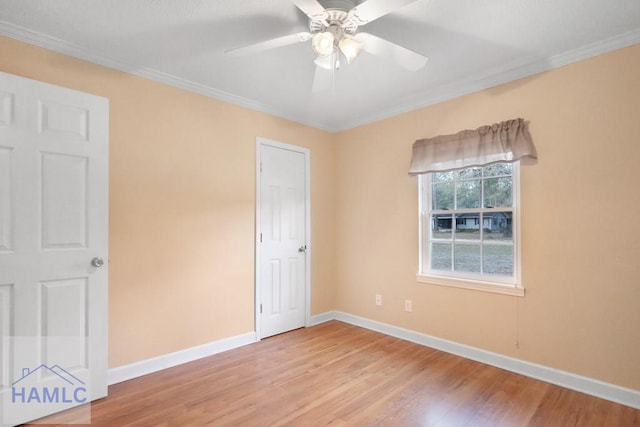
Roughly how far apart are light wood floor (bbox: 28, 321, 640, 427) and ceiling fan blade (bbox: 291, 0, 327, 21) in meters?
2.36

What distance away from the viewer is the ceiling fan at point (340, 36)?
5.23 ft

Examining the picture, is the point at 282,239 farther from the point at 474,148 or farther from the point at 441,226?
the point at 474,148

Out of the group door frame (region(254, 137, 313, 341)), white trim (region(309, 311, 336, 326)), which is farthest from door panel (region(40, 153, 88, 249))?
white trim (region(309, 311, 336, 326))

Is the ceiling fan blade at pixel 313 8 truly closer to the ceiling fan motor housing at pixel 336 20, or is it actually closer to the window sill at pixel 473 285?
the ceiling fan motor housing at pixel 336 20

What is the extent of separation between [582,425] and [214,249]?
2.98 metres

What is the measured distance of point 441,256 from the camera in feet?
10.3

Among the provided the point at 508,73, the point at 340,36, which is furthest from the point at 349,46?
the point at 508,73

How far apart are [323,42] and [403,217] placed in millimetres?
2112

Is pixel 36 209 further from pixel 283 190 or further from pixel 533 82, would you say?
pixel 533 82

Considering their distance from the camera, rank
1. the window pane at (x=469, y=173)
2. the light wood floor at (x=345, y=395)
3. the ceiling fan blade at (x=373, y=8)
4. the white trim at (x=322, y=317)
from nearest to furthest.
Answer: the ceiling fan blade at (x=373, y=8)
the light wood floor at (x=345, y=395)
the window pane at (x=469, y=173)
the white trim at (x=322, y=317)

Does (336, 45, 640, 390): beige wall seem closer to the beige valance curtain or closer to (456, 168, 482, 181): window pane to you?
the beige valance curtain

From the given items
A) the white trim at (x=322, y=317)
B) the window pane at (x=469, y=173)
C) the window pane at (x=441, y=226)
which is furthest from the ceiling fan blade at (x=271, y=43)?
the white trim at (x=322, y=317)

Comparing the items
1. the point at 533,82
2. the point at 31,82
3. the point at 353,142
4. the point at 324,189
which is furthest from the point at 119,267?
the point at 533,82

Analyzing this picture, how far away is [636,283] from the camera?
2092 millimetres
